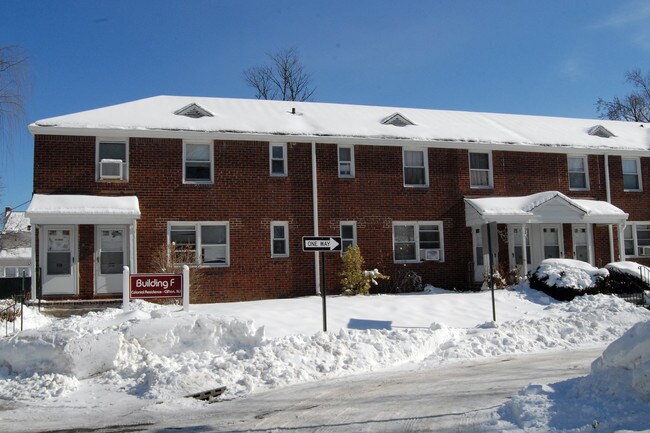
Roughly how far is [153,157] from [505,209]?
1217 centimetres

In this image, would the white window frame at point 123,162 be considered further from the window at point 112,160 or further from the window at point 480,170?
the window at point 480,170

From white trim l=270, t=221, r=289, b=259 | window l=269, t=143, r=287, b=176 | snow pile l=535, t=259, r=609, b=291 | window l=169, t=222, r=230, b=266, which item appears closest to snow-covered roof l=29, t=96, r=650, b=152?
window l=269, t=143, r=287, b=176

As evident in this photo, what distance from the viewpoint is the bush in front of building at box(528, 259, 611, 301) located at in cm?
1906

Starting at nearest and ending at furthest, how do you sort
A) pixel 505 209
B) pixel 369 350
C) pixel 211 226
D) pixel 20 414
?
1. pixel 20 414
2. pixel 369 350
3. pixel 211 226
4. pixel 505 209

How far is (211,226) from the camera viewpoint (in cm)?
2022

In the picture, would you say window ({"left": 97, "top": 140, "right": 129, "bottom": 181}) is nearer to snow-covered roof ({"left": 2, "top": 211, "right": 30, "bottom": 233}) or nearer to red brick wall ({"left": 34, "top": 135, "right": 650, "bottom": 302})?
red brick wall ({"left": 34, "top": 135, "right": 650, "bottom": 302})

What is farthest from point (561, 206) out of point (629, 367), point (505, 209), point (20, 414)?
point (20, 414)

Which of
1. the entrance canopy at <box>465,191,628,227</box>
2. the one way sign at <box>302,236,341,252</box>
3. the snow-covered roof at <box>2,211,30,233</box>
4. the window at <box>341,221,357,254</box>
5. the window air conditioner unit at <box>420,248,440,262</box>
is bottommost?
the window air conditioner unit at <box>420,248,440,262</box>

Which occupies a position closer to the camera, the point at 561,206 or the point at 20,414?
the point at 20,414

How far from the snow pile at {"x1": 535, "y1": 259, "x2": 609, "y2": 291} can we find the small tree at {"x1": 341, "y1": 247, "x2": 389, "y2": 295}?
17.2ft

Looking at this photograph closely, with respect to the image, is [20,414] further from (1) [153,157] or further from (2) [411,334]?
(1) [153,157]

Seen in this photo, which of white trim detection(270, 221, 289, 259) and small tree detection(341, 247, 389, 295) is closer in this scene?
small tree detection(341, 247, 389, 295)

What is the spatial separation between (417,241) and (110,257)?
10.3 m

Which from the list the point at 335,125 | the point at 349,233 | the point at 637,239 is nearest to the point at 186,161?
the point at 335,125
